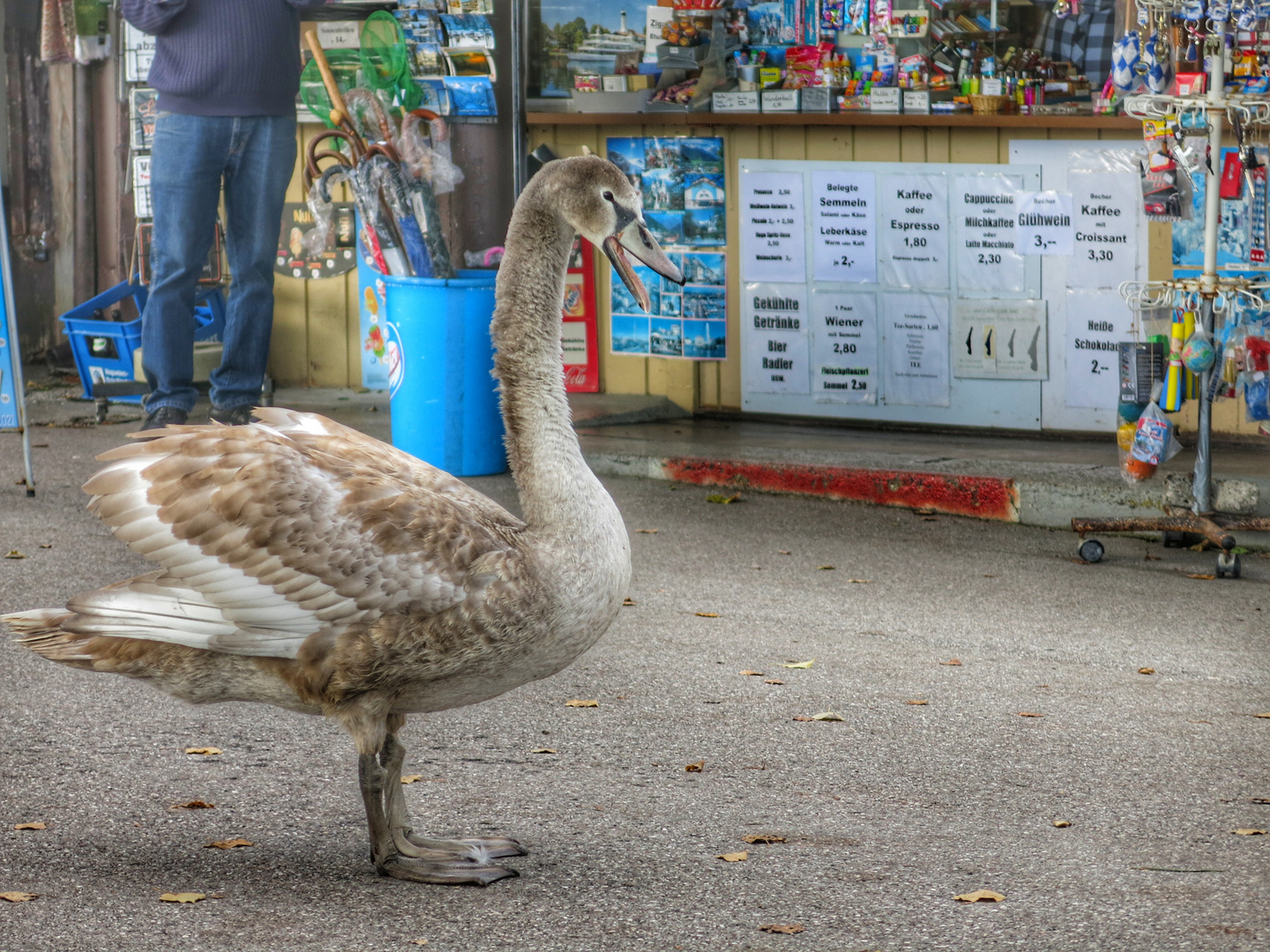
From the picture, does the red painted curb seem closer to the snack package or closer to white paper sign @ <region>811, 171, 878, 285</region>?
the snack package

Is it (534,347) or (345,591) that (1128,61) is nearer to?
(534,347)

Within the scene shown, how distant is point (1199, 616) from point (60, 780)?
158 inches

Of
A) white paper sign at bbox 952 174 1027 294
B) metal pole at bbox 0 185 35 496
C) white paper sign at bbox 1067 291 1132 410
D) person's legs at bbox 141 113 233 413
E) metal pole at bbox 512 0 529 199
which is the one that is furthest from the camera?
white paper sign at bbox 952 174 1027 294

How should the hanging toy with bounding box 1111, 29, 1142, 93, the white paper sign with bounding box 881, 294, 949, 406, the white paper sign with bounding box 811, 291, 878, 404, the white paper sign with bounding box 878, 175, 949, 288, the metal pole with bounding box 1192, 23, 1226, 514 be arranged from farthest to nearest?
the white paper sign with bounding box 811, 291, 878, 404 < the white paper sign with bounding box 881, 294, 949, 406 < the white paper sign with bounding box 878, 175, 949, 288 < the hanging toy with bounding box 1111, 29, 1142, 93 < the metal pole with bounding box 1192, 23, 1226, 514

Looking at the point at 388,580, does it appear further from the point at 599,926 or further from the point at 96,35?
the point at 96,35

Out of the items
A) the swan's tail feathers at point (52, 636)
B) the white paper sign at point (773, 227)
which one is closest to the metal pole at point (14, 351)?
the white paper sign at point (773, 227)

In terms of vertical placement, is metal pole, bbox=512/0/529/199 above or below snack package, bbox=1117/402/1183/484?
above

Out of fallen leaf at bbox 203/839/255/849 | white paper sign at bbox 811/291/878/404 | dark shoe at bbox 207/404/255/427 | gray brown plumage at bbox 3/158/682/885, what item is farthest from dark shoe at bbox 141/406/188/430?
gray brown plumage at bbox 3/158/682/885

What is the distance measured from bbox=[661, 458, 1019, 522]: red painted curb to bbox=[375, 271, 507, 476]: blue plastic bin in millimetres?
981

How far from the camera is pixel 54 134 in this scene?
11.2 meters

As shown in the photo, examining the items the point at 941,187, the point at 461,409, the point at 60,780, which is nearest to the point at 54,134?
the point at 461,409

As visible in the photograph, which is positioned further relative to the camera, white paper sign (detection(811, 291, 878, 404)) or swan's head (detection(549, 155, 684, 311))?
white paper sign (detection(811, 291, 878, 404))

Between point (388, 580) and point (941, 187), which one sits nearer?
point (388, 580)

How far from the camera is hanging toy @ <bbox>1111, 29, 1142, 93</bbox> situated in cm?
662
